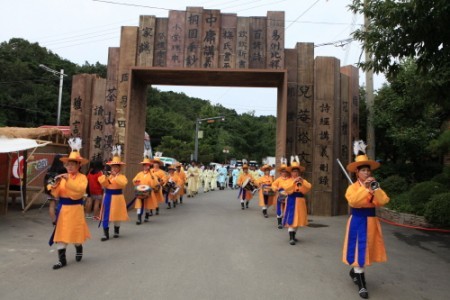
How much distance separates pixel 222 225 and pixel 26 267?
234 inches

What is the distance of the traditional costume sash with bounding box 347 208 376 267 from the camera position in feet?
18.5

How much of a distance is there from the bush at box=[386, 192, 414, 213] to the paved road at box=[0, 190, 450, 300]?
163 cm

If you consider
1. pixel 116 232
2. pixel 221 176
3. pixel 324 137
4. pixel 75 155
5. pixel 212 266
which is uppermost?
pixel 324 137

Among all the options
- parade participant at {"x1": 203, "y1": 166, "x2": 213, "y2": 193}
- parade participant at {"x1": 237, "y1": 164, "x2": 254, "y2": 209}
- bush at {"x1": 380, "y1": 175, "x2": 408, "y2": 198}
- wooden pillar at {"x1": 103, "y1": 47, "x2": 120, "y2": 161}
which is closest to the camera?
wooden pillar at {"x1": 103, "y1": 47, "x2": 120, "y2": 161}

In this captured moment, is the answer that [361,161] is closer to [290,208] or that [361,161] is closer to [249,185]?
[290,208]

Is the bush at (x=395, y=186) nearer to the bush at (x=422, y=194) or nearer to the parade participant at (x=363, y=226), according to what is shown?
the bush at (x=422, y=194)

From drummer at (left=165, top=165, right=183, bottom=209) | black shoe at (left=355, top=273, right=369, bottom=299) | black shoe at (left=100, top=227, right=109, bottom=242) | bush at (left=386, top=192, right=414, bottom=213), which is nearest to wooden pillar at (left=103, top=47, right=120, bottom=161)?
drummer at (left=165, top=165, right=183, bottom=209)

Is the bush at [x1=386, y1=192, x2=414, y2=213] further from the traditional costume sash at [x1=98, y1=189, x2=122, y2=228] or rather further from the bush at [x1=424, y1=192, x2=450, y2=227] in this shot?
the traditional costume sash at [x1=98, y1=189, x2=122, y2=228]

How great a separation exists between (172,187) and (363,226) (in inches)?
426

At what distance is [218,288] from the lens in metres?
5.54

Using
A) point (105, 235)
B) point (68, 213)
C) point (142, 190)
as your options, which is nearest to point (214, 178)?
point (142, 190)

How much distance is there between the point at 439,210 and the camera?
10969mm

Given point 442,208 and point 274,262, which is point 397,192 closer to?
point 442,208

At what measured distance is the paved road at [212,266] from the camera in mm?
5449
